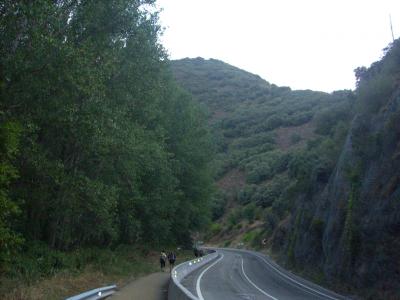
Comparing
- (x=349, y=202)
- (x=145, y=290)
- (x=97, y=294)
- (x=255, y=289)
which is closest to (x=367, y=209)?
(x=349, y=202)

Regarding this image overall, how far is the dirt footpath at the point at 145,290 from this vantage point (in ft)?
58.1

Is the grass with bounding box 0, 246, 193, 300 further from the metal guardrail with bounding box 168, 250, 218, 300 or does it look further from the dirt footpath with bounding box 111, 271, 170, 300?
the metal guardrail with bounding box 168, 250, 218, 300

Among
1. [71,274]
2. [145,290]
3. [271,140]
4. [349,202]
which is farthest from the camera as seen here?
[271,140]

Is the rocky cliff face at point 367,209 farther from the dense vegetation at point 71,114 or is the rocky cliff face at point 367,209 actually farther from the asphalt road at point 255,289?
the dense vegetation at point 71,114

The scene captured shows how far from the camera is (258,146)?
107 metres

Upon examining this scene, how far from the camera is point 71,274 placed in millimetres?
18984

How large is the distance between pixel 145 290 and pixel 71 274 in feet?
9.97

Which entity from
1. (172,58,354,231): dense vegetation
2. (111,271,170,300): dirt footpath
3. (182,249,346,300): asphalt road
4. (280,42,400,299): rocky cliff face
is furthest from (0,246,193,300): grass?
(172,58,354,231): dense vegetation

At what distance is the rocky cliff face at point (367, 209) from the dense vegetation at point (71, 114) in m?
9.38

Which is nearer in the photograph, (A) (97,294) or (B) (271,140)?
(A) (97,294)

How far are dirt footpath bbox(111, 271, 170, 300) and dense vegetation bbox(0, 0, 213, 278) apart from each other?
298 cm

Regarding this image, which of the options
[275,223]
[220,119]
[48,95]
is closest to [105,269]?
[48,95]

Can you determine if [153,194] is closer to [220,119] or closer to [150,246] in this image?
[150,246]

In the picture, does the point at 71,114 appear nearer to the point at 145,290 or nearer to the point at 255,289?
the point at 145,290
